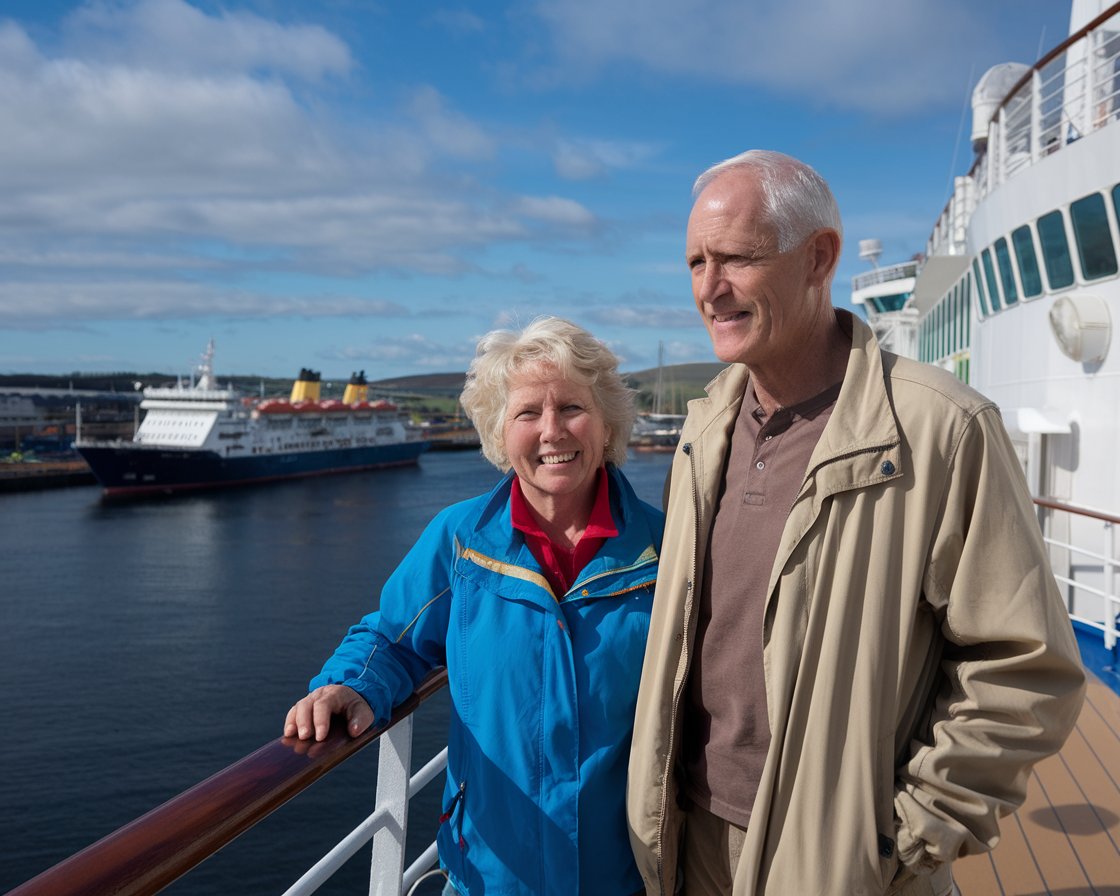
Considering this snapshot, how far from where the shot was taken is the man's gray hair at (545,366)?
170cm

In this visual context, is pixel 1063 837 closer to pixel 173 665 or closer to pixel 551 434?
pixel 551 434

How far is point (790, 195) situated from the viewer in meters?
1.38

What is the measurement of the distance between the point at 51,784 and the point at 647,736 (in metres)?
12.6

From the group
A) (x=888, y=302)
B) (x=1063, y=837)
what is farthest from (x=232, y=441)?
(x=1063, y=837)

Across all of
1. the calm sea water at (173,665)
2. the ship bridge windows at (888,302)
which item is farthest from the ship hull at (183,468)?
the ship bridge windows at (888,302)

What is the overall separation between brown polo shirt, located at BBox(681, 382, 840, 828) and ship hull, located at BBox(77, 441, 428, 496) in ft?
139

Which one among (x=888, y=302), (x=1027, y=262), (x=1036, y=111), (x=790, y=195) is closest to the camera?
(x=790, y=195)

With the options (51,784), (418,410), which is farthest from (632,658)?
(418,410)

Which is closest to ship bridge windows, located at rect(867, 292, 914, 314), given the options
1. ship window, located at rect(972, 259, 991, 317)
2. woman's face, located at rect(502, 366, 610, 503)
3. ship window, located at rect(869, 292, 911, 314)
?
ship window, located at rect(869, 292, 911, 314)

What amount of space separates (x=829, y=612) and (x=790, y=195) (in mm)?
621

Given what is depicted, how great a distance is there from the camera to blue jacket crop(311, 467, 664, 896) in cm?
152

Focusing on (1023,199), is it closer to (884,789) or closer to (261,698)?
(884,789)

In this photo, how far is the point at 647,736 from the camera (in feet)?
4.82

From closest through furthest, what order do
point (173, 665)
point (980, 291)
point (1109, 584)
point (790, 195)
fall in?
1. point (790, 195)
2. point (1109, 584)
3. point (980, 291)
4. point (173, 665)
